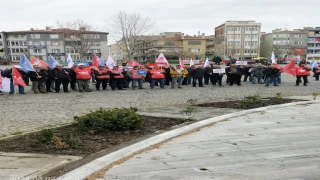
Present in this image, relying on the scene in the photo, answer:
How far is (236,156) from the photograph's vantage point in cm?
497

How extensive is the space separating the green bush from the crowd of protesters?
9.96m

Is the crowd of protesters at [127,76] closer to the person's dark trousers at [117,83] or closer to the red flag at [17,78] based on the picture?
the person's dark trousers at [117,83]

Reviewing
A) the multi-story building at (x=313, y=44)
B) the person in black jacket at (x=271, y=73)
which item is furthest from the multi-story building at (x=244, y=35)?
the person in black jacket at (x=271, y=73)

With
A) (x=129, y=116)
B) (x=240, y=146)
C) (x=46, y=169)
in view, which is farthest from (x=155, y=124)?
(x=46, y=169)

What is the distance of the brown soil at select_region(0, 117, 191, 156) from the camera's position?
5.20 meters

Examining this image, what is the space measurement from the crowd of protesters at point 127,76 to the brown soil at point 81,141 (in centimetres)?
966

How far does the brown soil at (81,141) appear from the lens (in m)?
5.20

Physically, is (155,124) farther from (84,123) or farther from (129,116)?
(84,123)

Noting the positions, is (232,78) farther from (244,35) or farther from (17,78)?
(244,35)

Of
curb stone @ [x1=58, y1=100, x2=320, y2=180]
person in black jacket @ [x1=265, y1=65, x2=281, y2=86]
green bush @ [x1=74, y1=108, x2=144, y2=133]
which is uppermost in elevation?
person in black jacket @ [x1=265, y1=65, x2=281, y2=86]

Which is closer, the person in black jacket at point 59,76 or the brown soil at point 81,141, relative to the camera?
the brown soil at point 81,141

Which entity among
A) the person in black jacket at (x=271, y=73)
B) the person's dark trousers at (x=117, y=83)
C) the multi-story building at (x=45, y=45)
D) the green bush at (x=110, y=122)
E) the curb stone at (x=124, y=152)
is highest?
the multi-story building at (x=45, y=45)

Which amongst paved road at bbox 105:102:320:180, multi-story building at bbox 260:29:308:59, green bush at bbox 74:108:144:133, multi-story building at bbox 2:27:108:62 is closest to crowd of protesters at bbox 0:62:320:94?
green bush at bbox 74:108:144:133

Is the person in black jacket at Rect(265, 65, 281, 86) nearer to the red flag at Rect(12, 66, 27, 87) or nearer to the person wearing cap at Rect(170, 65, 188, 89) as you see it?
the person wearing cap at Rect(170, 65, 188, 89)
